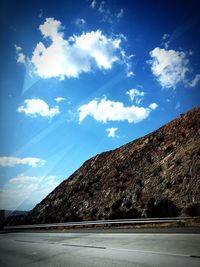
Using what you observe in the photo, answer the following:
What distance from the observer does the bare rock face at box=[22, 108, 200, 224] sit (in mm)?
29328

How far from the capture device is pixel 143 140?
47.4 metres

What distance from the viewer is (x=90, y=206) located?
37.6 metres

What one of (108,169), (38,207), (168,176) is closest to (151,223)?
(168,176)

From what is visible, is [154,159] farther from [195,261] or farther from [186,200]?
[195,261]

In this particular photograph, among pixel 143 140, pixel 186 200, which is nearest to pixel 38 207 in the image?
pixel 143 140

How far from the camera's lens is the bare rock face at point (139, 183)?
2933 cm

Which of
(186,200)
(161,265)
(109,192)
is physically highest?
(109,192)

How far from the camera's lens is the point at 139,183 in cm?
3588

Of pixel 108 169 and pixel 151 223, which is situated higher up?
pixel 108 169

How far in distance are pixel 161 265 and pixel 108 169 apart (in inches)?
1518

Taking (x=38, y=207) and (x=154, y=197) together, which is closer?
(x=154, y=197)

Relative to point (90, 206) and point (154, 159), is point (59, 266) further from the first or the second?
point (154, 159)

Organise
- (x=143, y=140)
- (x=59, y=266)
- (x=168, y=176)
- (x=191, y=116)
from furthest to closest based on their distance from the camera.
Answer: (x=143, y=140) → (x=191, y=116) → (x=168, y=176) → (x=59, y=266)

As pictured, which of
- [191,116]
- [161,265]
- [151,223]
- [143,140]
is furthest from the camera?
[143,140]
